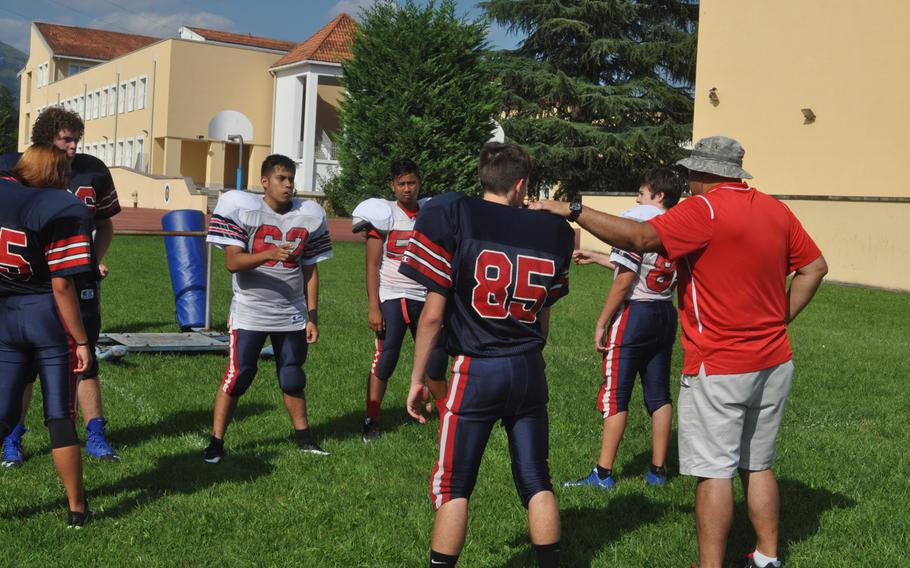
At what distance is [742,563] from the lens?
5.04 metres

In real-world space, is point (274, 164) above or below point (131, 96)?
below

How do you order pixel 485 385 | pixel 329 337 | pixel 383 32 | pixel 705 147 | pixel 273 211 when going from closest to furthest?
pixel 485 385, pixel 705 147, pixel 273 211, pixel 329 337, pixel 383 32

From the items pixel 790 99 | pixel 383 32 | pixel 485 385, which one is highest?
pixel 383 32

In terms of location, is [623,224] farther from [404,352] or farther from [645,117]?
[645,117]

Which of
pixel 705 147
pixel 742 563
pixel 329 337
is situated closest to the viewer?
pixel 705 147

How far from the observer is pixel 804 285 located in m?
4.84

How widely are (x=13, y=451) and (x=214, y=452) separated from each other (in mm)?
1272

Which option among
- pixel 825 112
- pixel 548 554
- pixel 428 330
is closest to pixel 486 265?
pixel 428 330

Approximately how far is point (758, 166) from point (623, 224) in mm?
25496

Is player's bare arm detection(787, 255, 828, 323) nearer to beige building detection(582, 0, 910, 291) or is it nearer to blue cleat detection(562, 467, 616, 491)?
blue cleat detection(562, 467, 616, 491)

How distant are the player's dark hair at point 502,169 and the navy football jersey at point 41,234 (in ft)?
7.15

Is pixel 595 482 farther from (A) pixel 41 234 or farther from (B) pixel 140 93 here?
(B) pixel 140 93

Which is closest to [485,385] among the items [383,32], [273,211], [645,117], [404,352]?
[273,211]

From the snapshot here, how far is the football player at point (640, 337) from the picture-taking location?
6.11 meters
